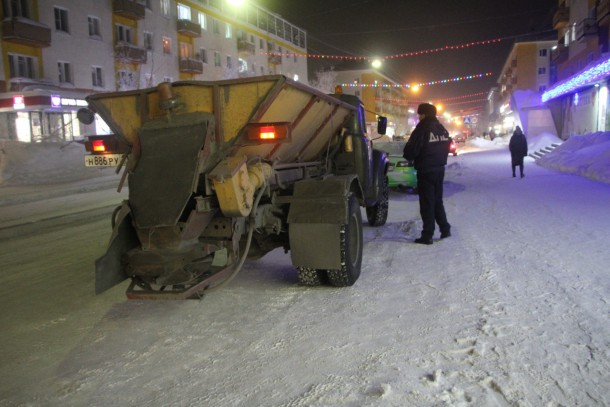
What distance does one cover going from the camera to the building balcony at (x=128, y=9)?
108 ft

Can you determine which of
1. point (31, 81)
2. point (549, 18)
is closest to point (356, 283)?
point (31, 81)

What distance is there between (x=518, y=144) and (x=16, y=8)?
88.6 ft

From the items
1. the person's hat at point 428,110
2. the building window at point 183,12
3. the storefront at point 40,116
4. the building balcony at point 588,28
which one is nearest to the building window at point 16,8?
the storefront at point 40,116

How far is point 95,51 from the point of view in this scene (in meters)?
31.7

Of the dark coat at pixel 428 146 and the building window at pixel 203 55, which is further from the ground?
the building window at pixel 203 55

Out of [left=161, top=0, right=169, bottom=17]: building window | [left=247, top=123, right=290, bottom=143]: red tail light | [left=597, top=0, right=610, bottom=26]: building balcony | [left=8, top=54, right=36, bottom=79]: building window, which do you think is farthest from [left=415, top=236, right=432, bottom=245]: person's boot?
[left=161, top=0, right=169, bottom=17]: building window

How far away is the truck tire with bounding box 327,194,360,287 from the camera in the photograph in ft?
16.2

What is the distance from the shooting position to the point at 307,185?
5.26 meters

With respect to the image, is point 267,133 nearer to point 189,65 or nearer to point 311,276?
point 311,276

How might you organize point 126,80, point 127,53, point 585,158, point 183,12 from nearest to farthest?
point 585,158 → point 127,53 → point 126,80 → point 183,12

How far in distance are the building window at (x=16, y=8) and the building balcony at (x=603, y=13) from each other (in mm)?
31919

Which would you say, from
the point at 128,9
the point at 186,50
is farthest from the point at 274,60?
the point at 128,9

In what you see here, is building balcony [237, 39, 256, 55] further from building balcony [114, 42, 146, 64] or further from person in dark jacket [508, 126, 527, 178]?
person in dark jacket [508, 126, 527, 178]

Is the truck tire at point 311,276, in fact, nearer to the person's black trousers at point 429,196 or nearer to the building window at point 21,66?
the person's black trousers at point 429,196
